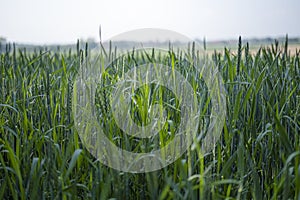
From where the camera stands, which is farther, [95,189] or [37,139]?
[37,139]

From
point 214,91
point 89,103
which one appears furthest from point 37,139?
point 214,91

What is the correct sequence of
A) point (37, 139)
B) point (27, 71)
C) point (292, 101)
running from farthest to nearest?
point (27, 71) → point (292, 101) → point (37, 139)

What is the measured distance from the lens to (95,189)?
110cm

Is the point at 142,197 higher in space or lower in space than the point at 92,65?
lower

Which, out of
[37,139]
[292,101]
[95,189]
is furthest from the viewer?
[292,101]

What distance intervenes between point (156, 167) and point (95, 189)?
0.17 meters

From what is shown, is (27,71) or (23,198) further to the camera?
(27,71)

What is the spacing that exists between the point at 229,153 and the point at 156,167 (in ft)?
0.97

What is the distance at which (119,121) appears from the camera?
1396 millimetres

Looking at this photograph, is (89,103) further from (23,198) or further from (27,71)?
(27,71)

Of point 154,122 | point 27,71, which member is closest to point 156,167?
point 154,122

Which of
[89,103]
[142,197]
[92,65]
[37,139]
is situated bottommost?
[142,197]

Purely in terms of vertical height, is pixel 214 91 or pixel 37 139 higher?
pixel 214 91

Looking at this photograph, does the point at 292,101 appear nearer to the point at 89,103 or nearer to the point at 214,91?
the point at 214,91
